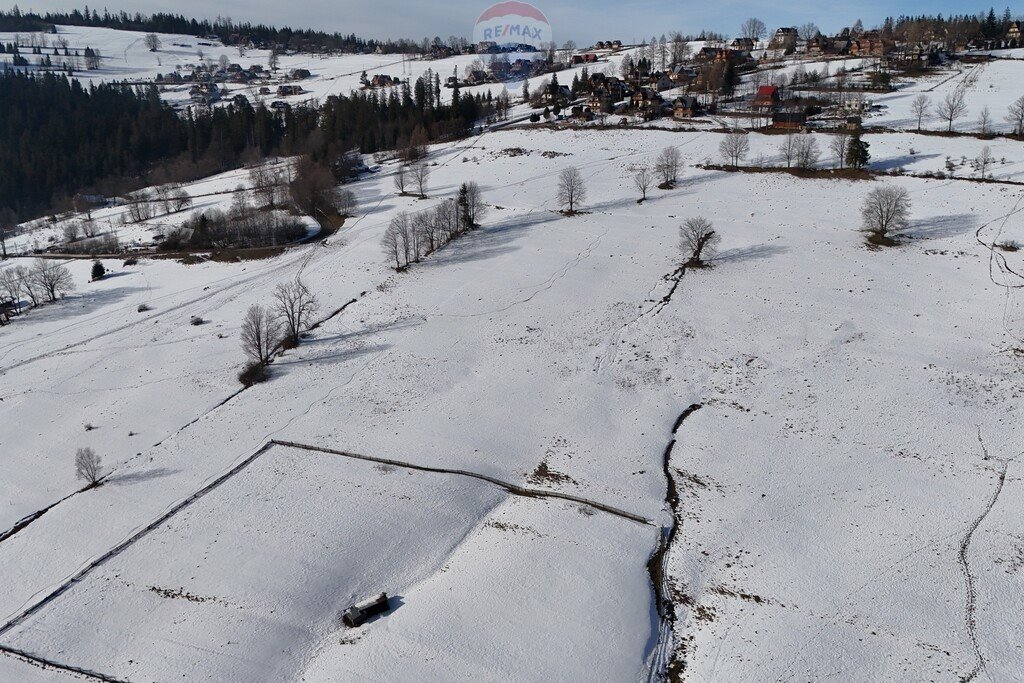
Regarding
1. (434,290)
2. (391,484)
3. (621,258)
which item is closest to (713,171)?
(621,258)

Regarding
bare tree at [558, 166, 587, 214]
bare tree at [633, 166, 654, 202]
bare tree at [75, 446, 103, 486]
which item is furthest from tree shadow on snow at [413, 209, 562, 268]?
bare tree at [75, 446, 103, 486]

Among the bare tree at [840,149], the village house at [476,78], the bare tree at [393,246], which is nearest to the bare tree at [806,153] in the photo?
the bare tree at [840,149]

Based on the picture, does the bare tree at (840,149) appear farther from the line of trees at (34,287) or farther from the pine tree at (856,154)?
the line of trees at (34,287)

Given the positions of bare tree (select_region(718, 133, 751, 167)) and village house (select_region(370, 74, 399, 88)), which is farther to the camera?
village house (select_region(370, 74, 399, 88))

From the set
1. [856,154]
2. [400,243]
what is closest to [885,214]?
[856,154]

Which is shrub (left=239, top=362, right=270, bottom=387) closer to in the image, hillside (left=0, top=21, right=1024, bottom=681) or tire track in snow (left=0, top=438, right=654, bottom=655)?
hillside (left=0, top=21, right=1024, bottom=681)

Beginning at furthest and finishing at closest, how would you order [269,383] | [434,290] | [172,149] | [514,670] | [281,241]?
[172,149]
[281,241]
[434,290]
[269,383]
[514,670]

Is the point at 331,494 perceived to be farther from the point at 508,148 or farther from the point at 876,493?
the point at 508,148
